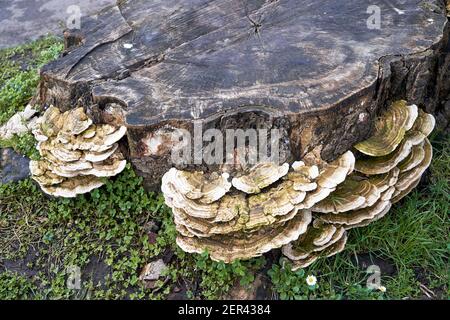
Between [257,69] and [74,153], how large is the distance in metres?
1.36

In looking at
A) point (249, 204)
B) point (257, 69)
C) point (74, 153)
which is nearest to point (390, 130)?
point (257, 69)

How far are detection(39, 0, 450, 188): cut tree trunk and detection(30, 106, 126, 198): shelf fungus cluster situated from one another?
11 cm

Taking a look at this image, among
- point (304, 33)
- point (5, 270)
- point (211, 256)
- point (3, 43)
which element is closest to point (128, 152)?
point (211, 256)

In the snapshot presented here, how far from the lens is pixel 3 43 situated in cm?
698

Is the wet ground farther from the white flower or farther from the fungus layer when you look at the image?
the white flower

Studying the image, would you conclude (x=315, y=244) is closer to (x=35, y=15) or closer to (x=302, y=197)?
(x=302, y=197)

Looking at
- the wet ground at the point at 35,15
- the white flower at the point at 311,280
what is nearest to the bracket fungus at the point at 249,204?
the white flower at the point at 311,280

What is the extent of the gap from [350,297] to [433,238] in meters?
0.75

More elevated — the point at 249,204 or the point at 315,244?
Answer: the point at 249,204

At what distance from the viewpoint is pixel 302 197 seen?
302cm

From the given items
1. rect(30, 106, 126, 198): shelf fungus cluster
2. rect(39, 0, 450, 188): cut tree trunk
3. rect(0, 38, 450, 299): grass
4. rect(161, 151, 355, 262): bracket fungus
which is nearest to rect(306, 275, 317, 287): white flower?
rect(0, 38, 450, 299): grass

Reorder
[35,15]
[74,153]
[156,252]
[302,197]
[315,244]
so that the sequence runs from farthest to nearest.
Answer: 1. [35,15]
2. [156,252]
3. [74,153]
4. [315,244]
5. [302,197]

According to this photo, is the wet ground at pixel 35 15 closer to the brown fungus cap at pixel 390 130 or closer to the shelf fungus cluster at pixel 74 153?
the shelf fungus cluster at pixel 74 153

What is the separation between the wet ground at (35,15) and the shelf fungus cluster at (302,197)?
187 inches
